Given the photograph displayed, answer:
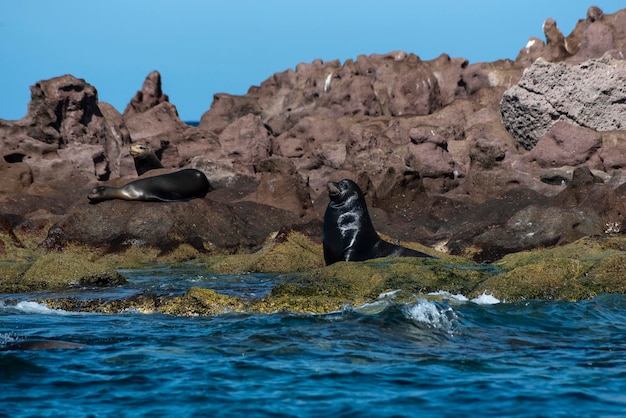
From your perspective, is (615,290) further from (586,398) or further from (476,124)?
(476,124)

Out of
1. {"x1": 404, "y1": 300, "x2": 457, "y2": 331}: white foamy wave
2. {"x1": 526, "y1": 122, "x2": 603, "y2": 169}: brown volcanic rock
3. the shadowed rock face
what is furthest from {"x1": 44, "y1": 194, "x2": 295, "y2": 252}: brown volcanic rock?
{"x1": 526, "y1": 122, "x2": 603, "y2": 169}: brown volcanic rock

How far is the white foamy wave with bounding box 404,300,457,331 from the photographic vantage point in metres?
9.95

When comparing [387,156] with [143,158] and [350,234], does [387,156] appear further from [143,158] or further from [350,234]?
[350,234]

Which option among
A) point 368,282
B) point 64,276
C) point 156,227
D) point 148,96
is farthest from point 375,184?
point 148,96

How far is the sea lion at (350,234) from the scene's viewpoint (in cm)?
1658

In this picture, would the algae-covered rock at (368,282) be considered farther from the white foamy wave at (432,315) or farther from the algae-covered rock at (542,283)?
the white foamy wave at (432,315)

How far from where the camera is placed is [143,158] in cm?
2841

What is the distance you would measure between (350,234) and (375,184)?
1058 centimetres

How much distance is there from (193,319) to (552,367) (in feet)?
13.9

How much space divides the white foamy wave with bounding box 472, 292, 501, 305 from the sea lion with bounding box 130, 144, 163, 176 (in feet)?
58.2

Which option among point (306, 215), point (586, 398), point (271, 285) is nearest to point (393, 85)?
point (306, 215)

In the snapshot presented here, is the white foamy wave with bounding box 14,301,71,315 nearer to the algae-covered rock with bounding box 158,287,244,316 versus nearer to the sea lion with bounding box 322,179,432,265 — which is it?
the algae-covered rock with bounding box 158,287,244,316

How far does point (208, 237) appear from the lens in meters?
20.8

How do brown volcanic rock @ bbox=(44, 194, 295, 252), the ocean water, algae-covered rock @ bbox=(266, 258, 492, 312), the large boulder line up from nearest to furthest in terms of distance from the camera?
the ocean water, algae-covered rock @ bbox=(266, 258, 492, 312), brown volcanic rock @ bbox=(44, 194, 295, 252), the large boulder
